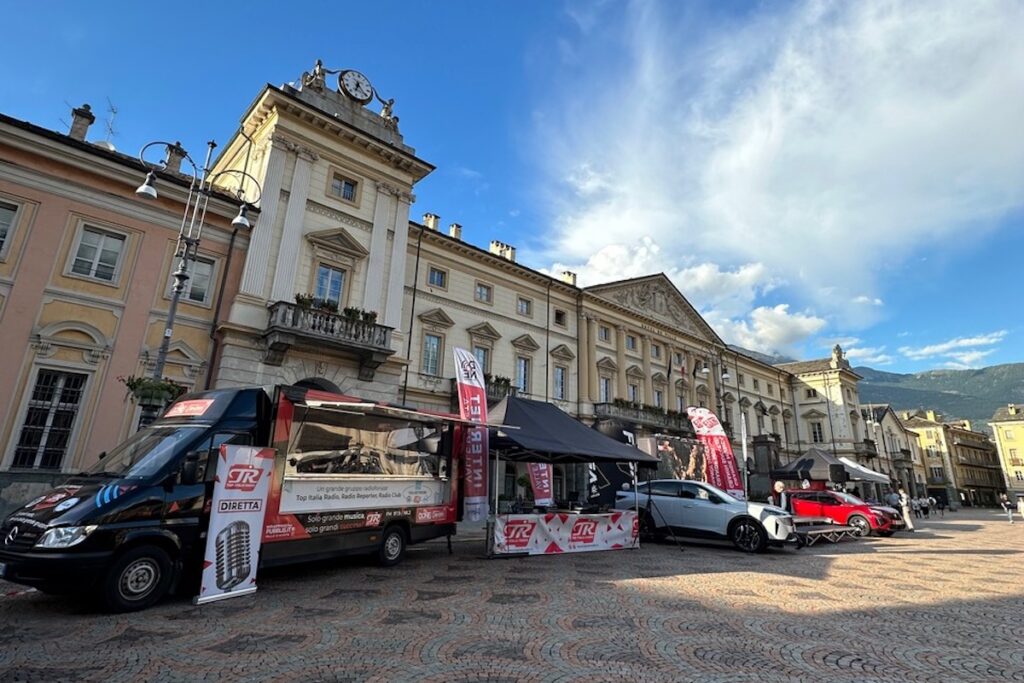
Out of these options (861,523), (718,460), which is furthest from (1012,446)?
(718,460)

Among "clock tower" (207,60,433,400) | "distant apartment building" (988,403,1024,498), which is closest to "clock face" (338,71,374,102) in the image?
"clock tower" (207,60,433,400)

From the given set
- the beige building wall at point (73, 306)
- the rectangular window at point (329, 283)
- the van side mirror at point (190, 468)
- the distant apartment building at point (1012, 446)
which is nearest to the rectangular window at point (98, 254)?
the beige building wall at point (73, 306)

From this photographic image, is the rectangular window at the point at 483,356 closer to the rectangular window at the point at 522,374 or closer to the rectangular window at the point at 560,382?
the rectangular window at the point at 522,374

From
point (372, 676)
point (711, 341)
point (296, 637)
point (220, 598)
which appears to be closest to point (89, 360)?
point (220, 598)

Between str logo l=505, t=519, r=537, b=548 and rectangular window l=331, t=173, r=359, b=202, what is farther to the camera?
rectangular window l=331, t=173, r=359, b=202

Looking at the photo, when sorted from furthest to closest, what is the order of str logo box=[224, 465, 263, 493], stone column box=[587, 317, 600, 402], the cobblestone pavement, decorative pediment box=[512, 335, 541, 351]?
stone column box=[587, 317, 600, 402]
decorative pediment box=[512, 335, 541, 351]
str logo box=[224, 465, 263, 493]
the cobblestone pavement

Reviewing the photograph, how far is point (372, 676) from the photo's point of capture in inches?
161

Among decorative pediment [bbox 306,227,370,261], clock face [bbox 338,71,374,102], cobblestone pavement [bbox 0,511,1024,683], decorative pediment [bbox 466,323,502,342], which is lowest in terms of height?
cobblestone pavement [bbox 0,511,1024,683]

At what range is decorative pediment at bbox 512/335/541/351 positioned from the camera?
27.0 meters

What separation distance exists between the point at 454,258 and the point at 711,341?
25.5 m

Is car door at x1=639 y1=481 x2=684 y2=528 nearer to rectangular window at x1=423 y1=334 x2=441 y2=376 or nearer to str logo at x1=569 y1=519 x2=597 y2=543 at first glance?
str logo at x1=569 y1=519 x2=597 y2=543

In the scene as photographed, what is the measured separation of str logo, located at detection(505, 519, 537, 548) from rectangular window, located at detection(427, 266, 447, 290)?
15187 mm

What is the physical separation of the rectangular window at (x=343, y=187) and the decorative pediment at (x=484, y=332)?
842 cm

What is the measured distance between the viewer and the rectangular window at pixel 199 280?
1560cm
